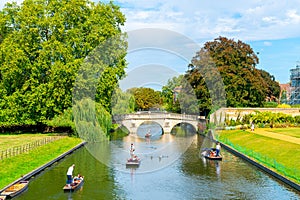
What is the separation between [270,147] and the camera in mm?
41844

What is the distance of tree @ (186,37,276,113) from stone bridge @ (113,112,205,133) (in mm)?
3150

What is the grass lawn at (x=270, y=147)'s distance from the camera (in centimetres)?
3458

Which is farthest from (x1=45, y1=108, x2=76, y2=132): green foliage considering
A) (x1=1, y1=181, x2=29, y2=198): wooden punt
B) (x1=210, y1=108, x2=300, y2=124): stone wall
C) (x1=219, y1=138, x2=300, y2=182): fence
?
(x1=1, y1=181, x2=29, y2=198): wooden punt

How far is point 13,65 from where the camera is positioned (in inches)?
2063

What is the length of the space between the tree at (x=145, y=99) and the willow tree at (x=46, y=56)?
68.6 m

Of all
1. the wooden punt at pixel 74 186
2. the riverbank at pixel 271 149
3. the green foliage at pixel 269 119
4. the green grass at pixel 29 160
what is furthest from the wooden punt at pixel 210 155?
the green foliage at pixel 269 119

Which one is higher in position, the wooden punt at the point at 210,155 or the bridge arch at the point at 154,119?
the bridge arch at the point at 154,119

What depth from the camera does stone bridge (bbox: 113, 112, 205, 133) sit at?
2677 inches

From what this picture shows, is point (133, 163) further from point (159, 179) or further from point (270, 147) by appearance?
point (270, 147)

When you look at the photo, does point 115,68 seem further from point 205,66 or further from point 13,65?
point 205,66

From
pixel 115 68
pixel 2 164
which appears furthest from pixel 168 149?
pixel 2 164

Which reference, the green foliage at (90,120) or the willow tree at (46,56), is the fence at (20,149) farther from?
the willow tree at (46,56)

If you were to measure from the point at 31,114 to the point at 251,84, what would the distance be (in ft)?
113

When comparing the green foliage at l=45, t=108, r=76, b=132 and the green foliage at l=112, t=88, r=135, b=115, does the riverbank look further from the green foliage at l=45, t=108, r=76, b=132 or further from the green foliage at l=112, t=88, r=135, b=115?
the green foliage at l=45, t=108, r=76, b=132
